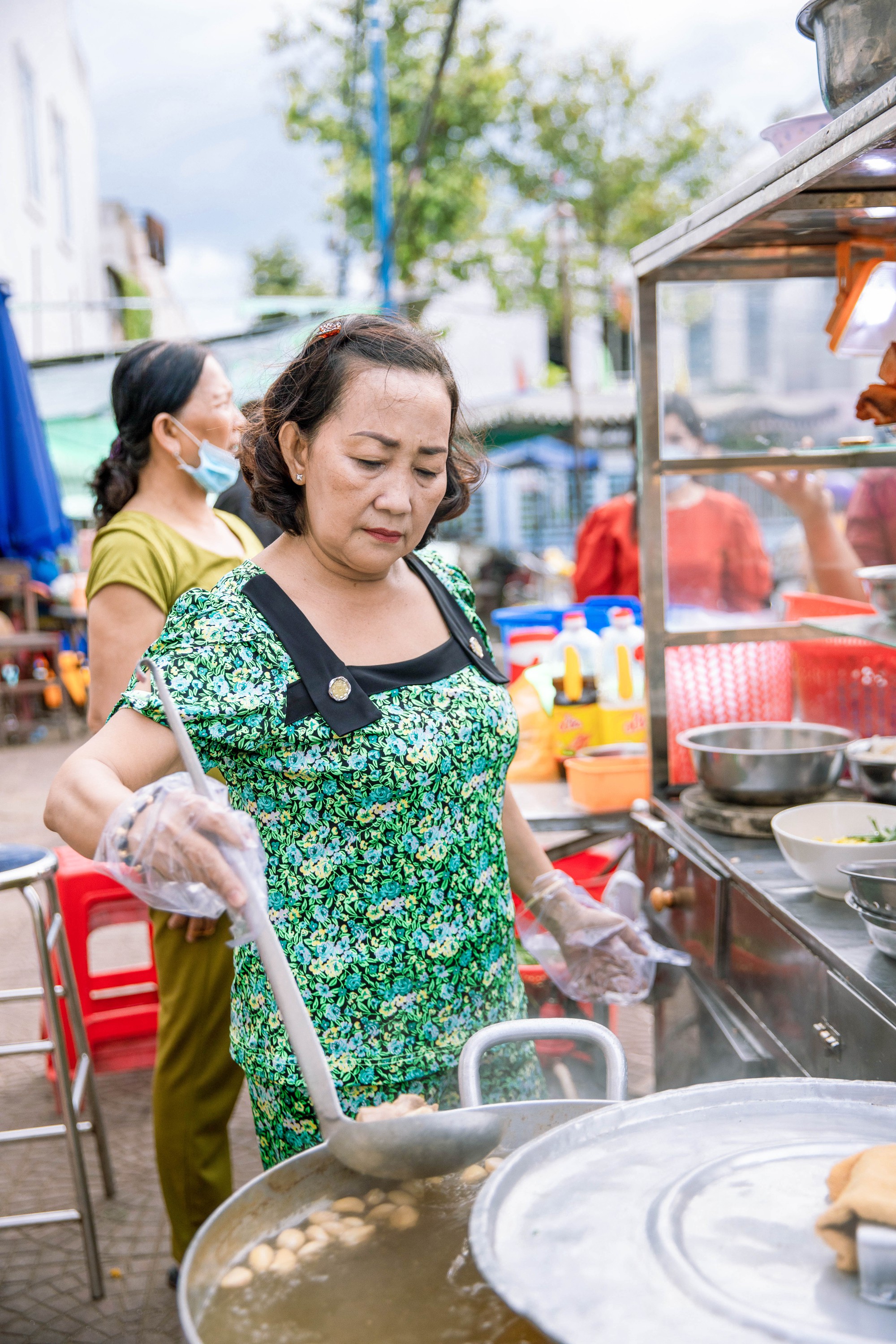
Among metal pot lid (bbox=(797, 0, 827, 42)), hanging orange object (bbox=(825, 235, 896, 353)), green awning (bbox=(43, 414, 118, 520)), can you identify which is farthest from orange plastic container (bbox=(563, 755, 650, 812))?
green awning (bbox=(43, 414, 118, 520))

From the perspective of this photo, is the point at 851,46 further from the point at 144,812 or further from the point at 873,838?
the point at 144,812

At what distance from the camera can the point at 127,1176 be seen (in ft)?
11.0

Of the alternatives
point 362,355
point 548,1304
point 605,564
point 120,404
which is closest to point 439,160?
point 605,564

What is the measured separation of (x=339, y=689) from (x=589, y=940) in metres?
0.73

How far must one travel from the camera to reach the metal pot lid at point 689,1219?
2.81 feet

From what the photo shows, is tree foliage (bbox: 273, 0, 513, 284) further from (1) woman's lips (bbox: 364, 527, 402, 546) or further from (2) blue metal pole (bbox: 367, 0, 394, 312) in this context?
(1) woman's lips (bbox: 364, 527, 402, 546)

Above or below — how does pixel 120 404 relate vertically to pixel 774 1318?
above

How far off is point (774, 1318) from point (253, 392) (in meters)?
1.63

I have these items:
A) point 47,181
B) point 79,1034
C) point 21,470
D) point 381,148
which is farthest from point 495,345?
point 79,1034

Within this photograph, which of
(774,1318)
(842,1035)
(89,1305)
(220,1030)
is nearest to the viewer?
(774,1318)

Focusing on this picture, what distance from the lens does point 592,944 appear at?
197cm

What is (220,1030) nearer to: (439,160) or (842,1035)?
(842,1035)

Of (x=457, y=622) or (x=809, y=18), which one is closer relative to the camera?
(x=809, y=18)

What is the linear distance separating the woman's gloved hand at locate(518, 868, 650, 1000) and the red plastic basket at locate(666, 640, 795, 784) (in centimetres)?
103
